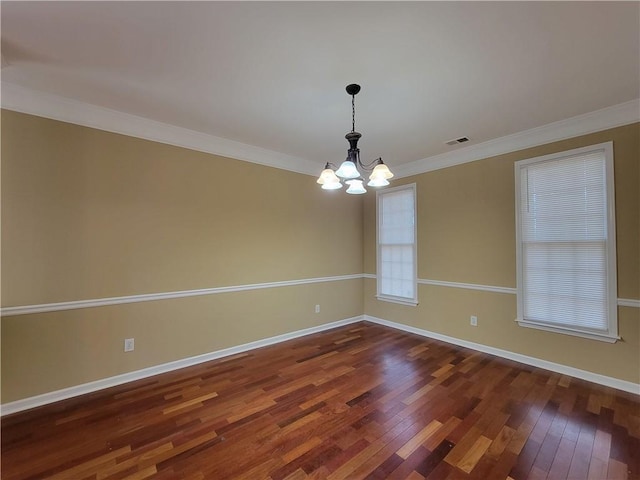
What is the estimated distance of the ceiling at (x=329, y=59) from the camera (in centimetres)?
162

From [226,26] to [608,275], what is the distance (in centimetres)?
398

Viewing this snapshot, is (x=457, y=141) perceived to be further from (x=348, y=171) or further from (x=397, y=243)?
(x=348, y=171)

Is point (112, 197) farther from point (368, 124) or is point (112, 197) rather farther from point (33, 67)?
point (368, 124)

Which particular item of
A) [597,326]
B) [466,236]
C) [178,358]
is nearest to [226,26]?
[178,358]

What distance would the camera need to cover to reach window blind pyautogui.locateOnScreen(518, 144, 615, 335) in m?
2.86

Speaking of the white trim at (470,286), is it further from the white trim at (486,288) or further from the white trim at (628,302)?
the white trim at (628,302)

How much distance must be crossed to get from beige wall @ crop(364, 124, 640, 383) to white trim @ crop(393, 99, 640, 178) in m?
0.07

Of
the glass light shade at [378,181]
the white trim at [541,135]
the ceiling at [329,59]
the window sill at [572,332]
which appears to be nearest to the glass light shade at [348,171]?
the glass light shade at [378,181]

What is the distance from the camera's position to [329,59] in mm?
2002

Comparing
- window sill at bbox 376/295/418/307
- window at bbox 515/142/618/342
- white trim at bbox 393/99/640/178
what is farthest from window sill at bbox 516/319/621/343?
white trim at bbox 393/99/640/178

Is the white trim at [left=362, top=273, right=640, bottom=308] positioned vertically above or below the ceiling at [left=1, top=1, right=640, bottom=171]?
below

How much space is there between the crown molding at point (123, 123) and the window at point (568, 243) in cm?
326

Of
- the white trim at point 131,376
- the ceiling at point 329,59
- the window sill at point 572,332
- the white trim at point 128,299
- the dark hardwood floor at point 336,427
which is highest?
the ceiling at point 329,59

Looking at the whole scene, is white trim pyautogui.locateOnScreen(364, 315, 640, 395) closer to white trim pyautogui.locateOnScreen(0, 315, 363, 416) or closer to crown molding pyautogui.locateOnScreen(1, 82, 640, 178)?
white trim pyautogui.locateOnScreen(0, 315, 363, 416)
